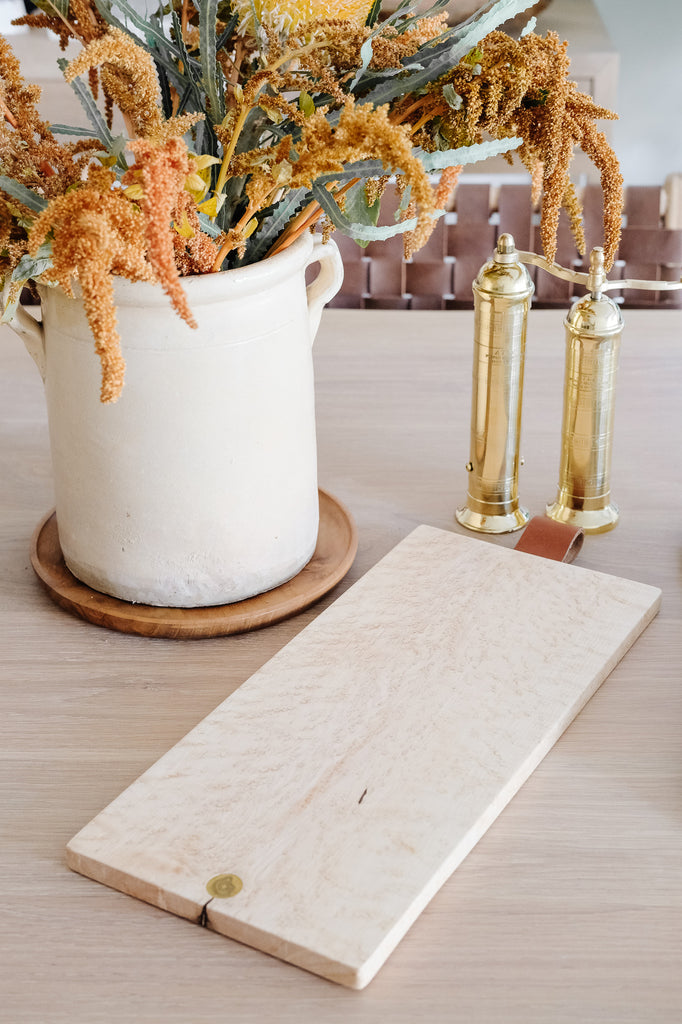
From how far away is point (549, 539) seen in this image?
87 cm

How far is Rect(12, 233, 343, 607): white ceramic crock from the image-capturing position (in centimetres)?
71

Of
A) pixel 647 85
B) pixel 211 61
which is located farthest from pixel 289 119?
pixel 647 85

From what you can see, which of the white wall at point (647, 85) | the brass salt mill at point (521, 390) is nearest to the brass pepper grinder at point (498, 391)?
the brass salt mill at point (521, 390)

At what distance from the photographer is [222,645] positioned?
80 cm

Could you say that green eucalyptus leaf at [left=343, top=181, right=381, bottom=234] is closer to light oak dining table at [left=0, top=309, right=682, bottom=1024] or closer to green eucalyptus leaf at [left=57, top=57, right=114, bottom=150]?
green eucalyptus leaf at [left=57, top=57, right=114, bottom=150]

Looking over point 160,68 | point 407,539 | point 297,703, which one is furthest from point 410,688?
point 160,68

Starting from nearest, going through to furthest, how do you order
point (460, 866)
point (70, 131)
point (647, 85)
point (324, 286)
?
point (460, 866), point (70, 131), point (324, 286), point (647, 85)

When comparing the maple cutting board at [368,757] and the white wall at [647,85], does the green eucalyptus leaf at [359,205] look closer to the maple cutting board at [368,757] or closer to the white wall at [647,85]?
the maple cutting board at [368,757]

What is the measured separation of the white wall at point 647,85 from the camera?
3689 millimetres

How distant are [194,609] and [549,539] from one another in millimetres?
288

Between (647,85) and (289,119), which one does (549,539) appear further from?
(647,85)

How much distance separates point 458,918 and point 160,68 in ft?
1.92

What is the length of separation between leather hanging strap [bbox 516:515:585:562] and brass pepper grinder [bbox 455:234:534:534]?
0.16ft

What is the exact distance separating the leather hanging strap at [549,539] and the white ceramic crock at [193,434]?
18 cm
